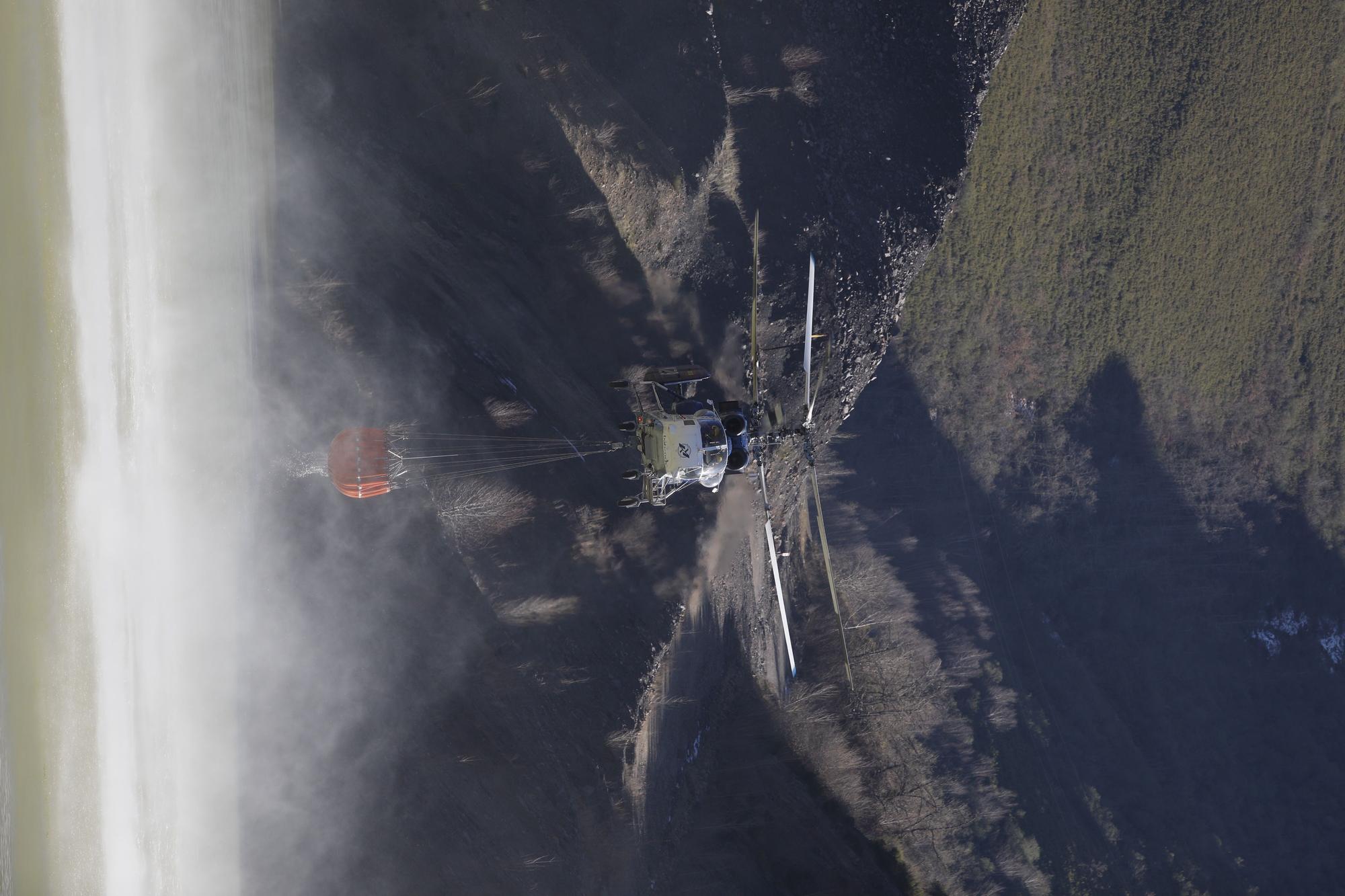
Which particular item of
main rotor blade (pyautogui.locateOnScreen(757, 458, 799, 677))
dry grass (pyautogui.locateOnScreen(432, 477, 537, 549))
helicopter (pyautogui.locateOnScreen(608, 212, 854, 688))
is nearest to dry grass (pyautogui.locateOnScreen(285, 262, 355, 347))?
dry grass (pyautogui.locateOnScreen(432, 477, 537, 549))

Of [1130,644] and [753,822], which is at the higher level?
[1130,644]

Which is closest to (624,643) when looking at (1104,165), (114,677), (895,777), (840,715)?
(840,715)

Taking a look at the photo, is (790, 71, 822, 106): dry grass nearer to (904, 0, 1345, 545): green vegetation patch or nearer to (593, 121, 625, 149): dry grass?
(593, 121, 625, 149): dry grass

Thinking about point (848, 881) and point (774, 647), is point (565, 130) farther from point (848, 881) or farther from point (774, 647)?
Answer: point (848, 881)

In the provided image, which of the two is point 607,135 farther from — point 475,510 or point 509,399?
point 475,510

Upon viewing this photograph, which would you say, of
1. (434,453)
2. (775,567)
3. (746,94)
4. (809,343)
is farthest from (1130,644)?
(434,453)
